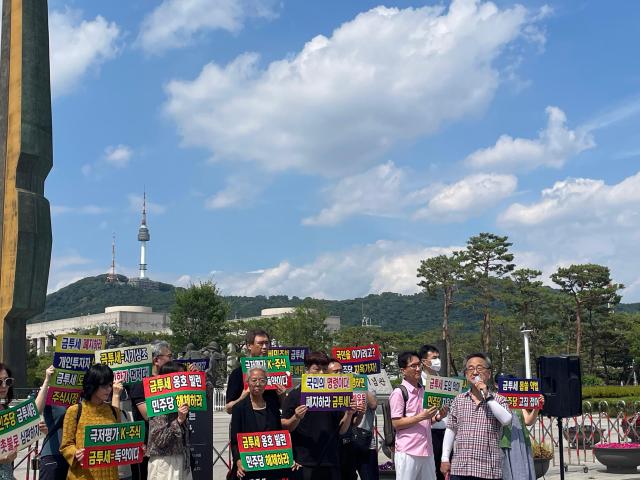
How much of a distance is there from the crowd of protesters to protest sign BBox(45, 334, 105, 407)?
13cm

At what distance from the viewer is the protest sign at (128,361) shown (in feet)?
21.9

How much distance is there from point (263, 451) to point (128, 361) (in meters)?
1.61

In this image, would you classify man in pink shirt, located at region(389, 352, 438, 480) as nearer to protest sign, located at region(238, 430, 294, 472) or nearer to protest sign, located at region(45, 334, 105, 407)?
protest sign, located at region(238, 430, 294, 472)

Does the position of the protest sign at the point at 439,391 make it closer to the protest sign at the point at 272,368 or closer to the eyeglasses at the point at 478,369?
the eyeglasses at the point at 478,369

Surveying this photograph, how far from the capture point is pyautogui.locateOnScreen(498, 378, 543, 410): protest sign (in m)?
7.21

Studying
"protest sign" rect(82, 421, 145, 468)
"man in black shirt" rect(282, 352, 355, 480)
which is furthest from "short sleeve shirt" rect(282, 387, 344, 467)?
"protest sign" rect(82, 421, 145, 468)

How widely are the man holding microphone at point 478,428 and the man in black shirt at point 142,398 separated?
260 centimetres

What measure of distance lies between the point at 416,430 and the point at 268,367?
1.44 metres

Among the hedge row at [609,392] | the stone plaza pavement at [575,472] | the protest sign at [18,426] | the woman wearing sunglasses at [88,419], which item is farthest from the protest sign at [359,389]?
the hedge row at [609,392]

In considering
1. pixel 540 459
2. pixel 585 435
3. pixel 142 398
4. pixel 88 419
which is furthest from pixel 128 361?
pixel 585 435

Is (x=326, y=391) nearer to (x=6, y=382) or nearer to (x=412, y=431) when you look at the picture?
(x=412, y=431)

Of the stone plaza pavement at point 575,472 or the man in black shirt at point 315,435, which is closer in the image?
the man in black shirt at point 315,435

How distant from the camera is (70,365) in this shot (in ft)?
22.1

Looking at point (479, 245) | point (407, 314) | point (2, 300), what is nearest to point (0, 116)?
point (2, 300)
